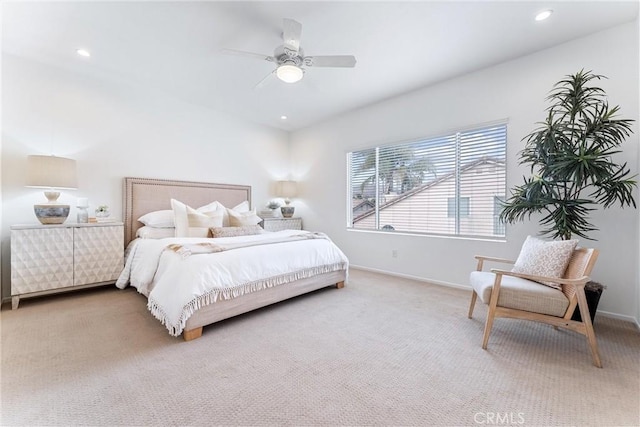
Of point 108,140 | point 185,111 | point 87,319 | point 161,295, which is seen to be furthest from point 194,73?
point 87,319

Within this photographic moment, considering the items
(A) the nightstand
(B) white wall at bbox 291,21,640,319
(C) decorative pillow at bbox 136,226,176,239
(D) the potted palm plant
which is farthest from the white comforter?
(D) the potted palm plant

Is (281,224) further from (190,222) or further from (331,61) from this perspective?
(331,61)

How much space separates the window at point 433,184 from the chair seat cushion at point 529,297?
54.8 inches

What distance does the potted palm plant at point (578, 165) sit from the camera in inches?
87.4

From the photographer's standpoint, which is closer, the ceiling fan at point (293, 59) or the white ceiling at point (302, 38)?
the white ceiling at point (302, 38)

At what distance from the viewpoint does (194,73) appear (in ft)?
11.2

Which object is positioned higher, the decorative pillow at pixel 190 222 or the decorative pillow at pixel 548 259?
the decorative pillow at pixel 190 222

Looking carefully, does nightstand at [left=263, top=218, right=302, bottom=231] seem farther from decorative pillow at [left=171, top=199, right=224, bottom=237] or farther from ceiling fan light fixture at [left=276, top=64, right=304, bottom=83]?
ceiling fan light fixture at [left=276, top=64, right=304, bottom=83]

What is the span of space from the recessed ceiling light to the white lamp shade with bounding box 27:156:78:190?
5.12m

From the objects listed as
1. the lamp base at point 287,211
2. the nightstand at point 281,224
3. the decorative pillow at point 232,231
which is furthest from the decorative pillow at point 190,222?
the lamp base at point 287,211

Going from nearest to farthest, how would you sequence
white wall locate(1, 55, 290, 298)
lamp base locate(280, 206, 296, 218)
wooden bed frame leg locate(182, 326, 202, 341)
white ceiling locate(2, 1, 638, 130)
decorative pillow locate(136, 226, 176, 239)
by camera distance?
wooden bed frame leg locate(182, 326, 202, 341) → white ceiling locate(2, 1, 638, 130) → white wall locate(1, 55, 290, 298) → decorative pillow locate(136, 226, 176, 239) → lamp base locate(280, 206, 296, 218)

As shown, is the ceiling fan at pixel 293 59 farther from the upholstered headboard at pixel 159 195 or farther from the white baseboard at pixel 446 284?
the white baseboard at pixel 446 284

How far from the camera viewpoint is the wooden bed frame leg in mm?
2129

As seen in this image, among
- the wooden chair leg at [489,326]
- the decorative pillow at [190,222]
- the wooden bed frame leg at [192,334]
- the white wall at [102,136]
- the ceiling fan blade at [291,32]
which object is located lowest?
the wooden bed frame leg at [192,334]
